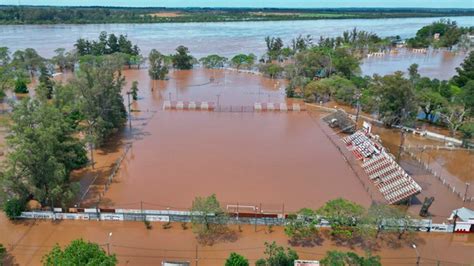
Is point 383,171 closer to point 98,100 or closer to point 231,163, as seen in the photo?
point 231,163

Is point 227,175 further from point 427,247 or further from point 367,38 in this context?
point 367,38

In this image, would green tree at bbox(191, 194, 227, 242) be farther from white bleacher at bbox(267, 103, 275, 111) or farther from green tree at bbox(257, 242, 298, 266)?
white bleacher at bbox(267, 103, 275, 111)

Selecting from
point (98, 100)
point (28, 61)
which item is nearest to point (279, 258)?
point (98, 100)

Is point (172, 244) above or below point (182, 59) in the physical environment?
below

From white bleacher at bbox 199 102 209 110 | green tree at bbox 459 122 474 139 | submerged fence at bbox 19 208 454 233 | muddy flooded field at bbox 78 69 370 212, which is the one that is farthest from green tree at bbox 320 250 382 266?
white bleacher at bbox 199 102 209 110

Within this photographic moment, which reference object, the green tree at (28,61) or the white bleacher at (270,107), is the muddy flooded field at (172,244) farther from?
the green tree at (28,61)

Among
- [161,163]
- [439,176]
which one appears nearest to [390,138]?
[439,176]

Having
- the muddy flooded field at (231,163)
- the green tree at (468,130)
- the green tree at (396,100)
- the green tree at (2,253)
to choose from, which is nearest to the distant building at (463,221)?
the muddy flooded field at (231,163)
